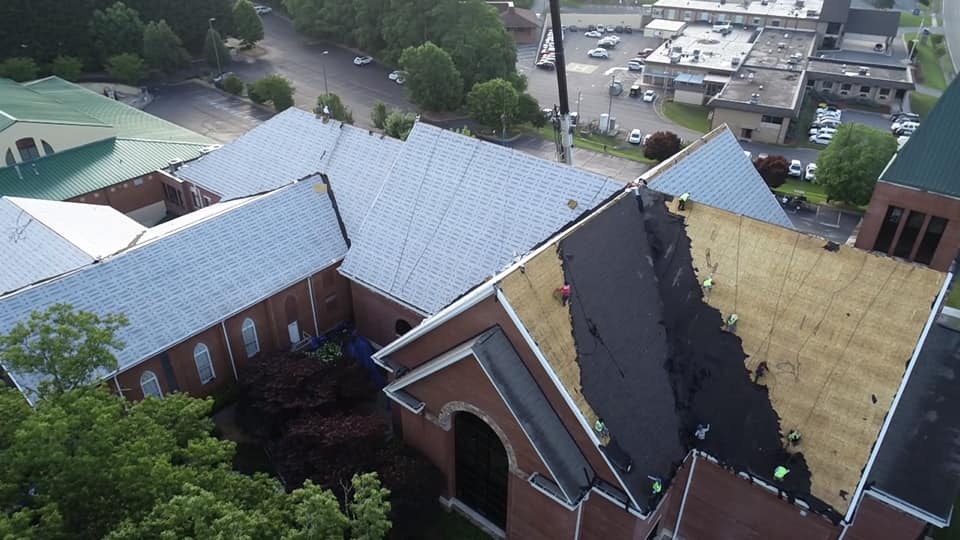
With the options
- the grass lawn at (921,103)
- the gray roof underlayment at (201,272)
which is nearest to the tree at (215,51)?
the gray roof underlayment at (201,272)

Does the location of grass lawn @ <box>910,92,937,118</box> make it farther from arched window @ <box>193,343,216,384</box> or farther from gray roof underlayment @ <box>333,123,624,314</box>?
arched window @ <box>193,343,216,384</box>

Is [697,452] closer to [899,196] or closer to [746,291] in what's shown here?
[746,291]

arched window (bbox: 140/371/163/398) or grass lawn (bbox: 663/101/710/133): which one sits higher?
arched window (bbox: 140/371/163/398)

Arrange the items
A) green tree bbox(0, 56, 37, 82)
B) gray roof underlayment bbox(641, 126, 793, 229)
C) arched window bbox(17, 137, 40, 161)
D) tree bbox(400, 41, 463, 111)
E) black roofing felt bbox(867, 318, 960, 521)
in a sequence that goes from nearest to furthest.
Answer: black roofing felt bbox(867, 318, 960, 521) → gray roof underlayment bbox(641, 126, 793, 229) → arched window bbox(17, 137, 40, 161) → tree bbox(400, 41, 463, 111) → green tree bbox(0, 56, 37, 82)

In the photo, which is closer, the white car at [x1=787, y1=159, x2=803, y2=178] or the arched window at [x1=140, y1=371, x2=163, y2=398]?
the arched window at [x1=140, y1=371, x2=163, y2=398]

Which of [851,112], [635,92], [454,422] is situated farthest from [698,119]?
[454,422]

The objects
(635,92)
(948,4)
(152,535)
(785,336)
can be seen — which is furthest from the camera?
(948,4)

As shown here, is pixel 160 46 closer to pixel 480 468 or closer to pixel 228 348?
pixel 228 348

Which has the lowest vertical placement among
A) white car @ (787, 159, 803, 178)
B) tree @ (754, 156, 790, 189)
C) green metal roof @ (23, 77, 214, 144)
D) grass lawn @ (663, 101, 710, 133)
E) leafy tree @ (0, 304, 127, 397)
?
grass lawn @ (663, 101, 710, 133)

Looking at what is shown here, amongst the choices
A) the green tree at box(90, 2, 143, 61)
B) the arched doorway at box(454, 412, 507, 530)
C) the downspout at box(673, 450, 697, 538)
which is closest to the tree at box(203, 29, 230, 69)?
the green tree at box(90, 2, 143, 61)
